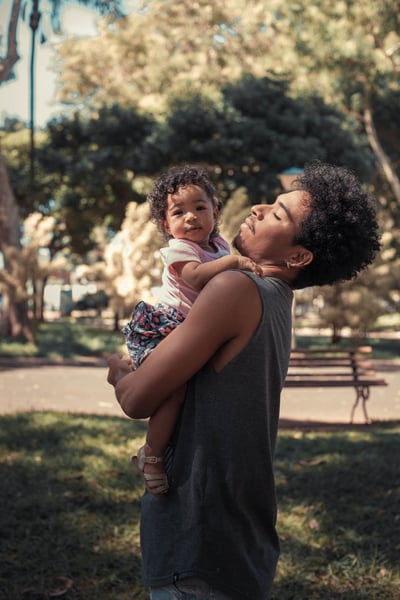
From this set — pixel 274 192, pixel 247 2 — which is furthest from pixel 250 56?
pixel 274 192

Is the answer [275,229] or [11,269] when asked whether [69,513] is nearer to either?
[275,229]

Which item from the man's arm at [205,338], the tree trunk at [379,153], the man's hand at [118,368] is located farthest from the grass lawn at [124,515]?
the tree trunk at [379,153]

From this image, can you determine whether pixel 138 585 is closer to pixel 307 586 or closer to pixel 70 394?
pixel 307 586

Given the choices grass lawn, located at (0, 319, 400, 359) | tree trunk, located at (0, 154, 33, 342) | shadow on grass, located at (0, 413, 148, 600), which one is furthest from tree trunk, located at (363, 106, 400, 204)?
shadow on grass, located at (0, 413, 148, 600)

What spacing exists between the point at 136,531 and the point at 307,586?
48.1 inches

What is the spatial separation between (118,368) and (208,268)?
1.20 ft

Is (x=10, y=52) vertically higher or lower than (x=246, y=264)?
higher

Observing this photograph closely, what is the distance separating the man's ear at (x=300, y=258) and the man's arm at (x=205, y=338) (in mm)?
208

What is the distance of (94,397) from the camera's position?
450 inches

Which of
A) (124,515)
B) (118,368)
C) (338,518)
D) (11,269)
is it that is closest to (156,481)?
(118,368)

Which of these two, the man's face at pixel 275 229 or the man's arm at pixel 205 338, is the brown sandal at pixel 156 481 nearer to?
the man's arm at pixel 205 338

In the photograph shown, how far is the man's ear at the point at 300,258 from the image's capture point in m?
1.96

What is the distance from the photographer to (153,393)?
1802mm

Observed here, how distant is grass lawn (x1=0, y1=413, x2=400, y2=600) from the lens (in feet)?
13.8
